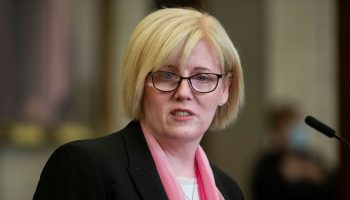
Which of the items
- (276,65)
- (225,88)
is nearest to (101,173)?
(225,88)

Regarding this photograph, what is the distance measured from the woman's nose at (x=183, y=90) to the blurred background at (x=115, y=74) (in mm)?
2707

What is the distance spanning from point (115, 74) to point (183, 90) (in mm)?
4115

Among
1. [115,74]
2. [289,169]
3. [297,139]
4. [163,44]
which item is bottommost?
[289,169]

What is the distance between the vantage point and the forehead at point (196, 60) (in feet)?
7.79

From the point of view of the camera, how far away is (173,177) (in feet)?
7.85

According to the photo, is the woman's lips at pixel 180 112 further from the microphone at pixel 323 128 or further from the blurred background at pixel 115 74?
the blurred background at pixel 115 74

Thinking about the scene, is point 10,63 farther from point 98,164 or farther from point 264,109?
point 98,164

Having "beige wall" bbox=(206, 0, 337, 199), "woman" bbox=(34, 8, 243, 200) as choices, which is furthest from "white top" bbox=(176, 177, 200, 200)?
"beige wall" bbox=(206, 0, 337, 199)

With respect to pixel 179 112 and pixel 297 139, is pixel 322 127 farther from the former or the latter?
pixel 297 139

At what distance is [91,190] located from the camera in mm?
2213

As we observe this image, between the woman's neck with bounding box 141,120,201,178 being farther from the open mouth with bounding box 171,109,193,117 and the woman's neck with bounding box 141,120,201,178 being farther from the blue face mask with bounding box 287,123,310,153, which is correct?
the blue face mask with bounding box 287,123,310,153

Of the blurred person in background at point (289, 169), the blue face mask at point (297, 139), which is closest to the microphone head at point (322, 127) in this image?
the blurred person in background at point (289, 169)

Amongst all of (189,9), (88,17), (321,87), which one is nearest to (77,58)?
(88,17)

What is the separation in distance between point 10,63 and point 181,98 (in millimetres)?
3614
